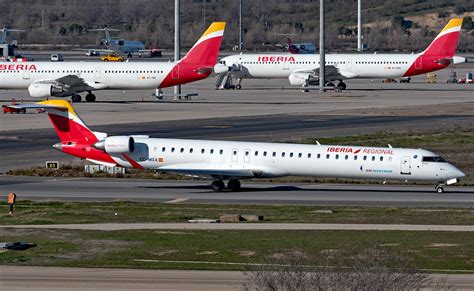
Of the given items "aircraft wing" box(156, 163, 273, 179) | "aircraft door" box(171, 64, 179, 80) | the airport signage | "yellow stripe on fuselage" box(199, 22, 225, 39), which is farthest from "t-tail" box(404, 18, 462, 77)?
"aircraft wing" box(156, 163, 273, 179)

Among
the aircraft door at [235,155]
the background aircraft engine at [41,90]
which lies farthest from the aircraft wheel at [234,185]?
the background aircraft engine at [41,90]

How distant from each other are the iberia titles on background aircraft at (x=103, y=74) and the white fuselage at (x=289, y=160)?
48.4 m

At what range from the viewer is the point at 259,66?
130 meters

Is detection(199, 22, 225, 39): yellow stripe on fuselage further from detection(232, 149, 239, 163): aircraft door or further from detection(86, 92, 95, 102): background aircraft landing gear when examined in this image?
detection(232, 149, 239, 163): aircraft door

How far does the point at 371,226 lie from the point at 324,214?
135 inches

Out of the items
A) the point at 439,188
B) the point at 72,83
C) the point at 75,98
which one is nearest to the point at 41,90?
the point at 72,83

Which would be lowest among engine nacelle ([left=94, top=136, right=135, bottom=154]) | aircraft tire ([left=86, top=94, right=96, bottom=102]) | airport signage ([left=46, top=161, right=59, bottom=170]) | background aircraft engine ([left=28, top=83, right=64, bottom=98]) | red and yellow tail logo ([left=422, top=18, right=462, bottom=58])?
airport signage ([left=46, top=161, right=59, bottom=170])

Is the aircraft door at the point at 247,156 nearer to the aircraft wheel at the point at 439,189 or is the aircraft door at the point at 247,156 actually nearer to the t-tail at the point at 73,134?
the t-tail at the point at 73,134

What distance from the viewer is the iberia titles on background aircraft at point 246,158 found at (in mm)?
52938

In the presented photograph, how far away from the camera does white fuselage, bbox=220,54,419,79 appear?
417 feet

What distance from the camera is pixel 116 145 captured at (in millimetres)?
53469

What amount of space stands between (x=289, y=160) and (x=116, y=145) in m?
7.77

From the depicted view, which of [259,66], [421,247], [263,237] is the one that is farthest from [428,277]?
[259,66]

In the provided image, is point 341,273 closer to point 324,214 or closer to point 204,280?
point 204,280
